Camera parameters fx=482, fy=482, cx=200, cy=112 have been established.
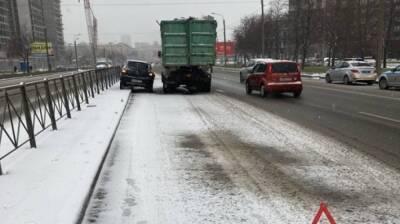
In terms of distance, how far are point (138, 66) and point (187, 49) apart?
12.1 ft

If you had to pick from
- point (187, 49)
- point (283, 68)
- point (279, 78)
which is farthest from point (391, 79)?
point (187, 49)

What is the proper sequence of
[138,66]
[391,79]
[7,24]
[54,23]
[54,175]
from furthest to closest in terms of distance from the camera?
[54,23], [7,24], [138,66], [391,79], [54,175]

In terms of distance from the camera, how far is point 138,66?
2627 cm

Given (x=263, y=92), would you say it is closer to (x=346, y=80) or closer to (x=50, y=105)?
(x=346, y=80)

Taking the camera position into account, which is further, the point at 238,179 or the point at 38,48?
the point at 38,48

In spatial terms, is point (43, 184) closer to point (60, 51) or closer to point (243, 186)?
point (243, 186)

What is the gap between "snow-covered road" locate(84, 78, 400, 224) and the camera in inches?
213

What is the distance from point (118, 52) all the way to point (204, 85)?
13902 centimetres

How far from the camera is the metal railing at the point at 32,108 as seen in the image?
7887 millimetres

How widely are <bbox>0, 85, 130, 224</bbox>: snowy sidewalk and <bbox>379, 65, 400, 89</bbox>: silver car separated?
16743 millimetres

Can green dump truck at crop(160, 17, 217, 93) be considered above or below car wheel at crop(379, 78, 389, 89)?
above

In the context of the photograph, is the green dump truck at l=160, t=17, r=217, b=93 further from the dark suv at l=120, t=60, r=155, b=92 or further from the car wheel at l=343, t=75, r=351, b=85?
the car wheel at l=343, t=75, r=351, b=85

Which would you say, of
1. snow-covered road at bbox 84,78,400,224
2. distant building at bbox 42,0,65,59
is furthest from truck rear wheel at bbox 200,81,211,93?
distant building at bbox 42,0,65,59

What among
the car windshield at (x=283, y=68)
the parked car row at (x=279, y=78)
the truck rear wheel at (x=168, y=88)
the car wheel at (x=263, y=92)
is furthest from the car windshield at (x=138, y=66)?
the car windshield at (x=283, y=68)
